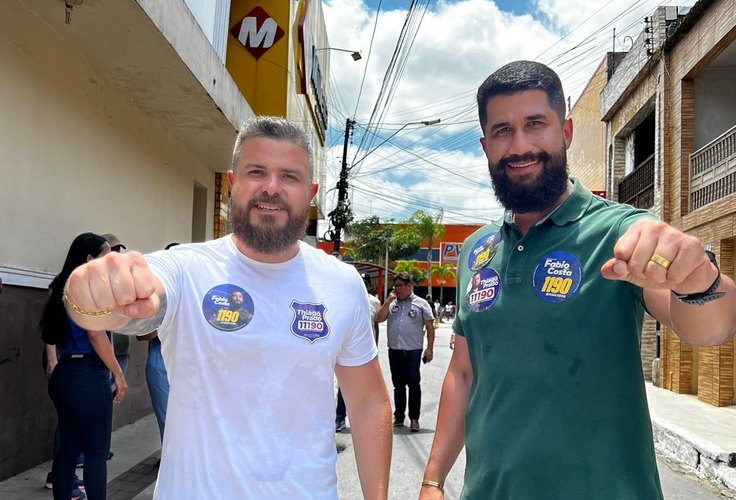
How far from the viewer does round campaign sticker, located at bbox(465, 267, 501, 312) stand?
2.13m

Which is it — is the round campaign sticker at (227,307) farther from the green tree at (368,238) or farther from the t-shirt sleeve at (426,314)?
the green tree at (368,238)

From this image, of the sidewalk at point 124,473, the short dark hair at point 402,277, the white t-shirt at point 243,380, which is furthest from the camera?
the short dark hair at point 402,277

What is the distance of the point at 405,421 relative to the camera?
8.52 m

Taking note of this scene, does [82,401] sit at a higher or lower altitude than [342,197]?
lower

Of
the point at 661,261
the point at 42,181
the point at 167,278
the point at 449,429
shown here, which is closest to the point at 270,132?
the point at 167,278

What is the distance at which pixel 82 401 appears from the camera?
3895 mm

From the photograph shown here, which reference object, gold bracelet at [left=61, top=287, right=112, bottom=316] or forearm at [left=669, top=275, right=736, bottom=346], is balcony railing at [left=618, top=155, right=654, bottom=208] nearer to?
forearm at [left=669, top=275, right=736, bottom=346]

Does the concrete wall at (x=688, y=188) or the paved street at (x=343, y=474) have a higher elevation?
the concrete wall at (x=688, y=188)

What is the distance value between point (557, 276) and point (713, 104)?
11568mm

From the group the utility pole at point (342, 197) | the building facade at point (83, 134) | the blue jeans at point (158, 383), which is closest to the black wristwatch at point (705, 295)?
the building facade at point (83, 134)

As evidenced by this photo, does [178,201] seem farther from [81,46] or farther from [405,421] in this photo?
[405,421]

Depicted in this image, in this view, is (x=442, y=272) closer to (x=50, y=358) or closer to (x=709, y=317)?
(x=50, y=358)

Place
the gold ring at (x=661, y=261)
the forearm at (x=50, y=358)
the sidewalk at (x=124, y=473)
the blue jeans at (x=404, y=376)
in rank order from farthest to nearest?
1. the blue jeans at (x=404, y=376)
2. the sidewalk at (x=124, y=473)
3. the forearm at (x=50, y=358)
4. the gold ring at (x=661, y=261)

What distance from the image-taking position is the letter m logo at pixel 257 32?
38.7ft
